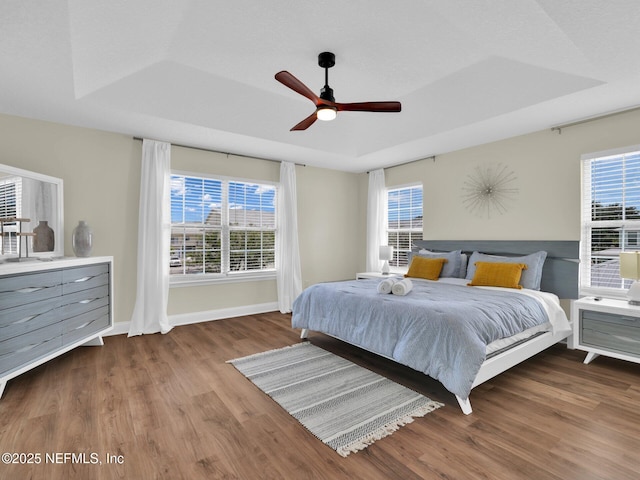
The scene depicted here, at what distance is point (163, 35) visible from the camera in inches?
105

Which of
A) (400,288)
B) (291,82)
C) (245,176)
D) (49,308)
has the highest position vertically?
(291,82)

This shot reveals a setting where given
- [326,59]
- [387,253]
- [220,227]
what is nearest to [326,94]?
[326,59]

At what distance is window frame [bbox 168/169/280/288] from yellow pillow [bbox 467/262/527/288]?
3.05m

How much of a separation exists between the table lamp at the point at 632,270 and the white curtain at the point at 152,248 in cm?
502

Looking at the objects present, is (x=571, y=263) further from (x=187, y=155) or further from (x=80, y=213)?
(x=80, y=213)

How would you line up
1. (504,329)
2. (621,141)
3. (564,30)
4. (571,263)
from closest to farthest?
(564,30) < (504,329) < (621,141) < (571,263)

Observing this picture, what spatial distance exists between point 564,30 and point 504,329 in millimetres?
2130

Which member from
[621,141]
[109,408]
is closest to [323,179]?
[621,141]

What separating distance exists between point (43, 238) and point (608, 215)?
590 centimetres

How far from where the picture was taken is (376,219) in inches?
234

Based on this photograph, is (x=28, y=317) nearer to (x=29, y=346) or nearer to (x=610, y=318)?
(x=29, y=346)

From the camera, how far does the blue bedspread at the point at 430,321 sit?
7.59 ft

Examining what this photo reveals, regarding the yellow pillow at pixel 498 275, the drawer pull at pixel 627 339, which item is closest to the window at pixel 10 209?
the yellow pillow at pixel 498 275

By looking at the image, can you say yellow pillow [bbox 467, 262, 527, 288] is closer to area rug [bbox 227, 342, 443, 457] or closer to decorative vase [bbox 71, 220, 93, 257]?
area rug [bbox 227, 342, 443, 457]
